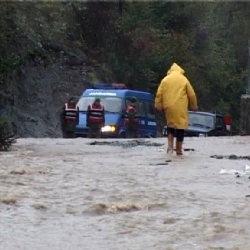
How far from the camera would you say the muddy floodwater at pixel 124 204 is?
7.36 m

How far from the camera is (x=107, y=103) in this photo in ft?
95.3

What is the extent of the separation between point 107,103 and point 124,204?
20.2 metres

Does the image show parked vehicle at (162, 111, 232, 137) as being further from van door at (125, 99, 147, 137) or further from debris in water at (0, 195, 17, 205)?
debris in water at (0, 195, 17, 205)

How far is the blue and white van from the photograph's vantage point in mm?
28141

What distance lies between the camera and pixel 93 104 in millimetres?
27094

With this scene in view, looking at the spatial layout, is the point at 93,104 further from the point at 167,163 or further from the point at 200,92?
the point at 200,92

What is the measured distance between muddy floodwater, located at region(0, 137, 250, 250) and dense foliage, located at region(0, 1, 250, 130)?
16406 millimetres

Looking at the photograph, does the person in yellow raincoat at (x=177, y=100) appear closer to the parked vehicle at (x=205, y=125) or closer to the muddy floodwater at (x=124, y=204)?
the muddy floodwater at (x=124, y=204)

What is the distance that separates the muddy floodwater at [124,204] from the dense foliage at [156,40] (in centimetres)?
1641

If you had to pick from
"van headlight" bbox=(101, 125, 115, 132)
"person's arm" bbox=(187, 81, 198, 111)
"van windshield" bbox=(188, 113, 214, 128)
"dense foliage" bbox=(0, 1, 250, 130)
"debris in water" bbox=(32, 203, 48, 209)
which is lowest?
"debris in water" bbox=(32, 203, 48, 209)

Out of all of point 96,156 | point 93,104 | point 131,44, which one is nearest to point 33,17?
point 93,104

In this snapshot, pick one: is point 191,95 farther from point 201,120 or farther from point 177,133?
point 201,120

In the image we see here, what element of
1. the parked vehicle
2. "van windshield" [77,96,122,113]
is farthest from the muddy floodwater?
the parked vehicle

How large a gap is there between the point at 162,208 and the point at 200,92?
4148cm
